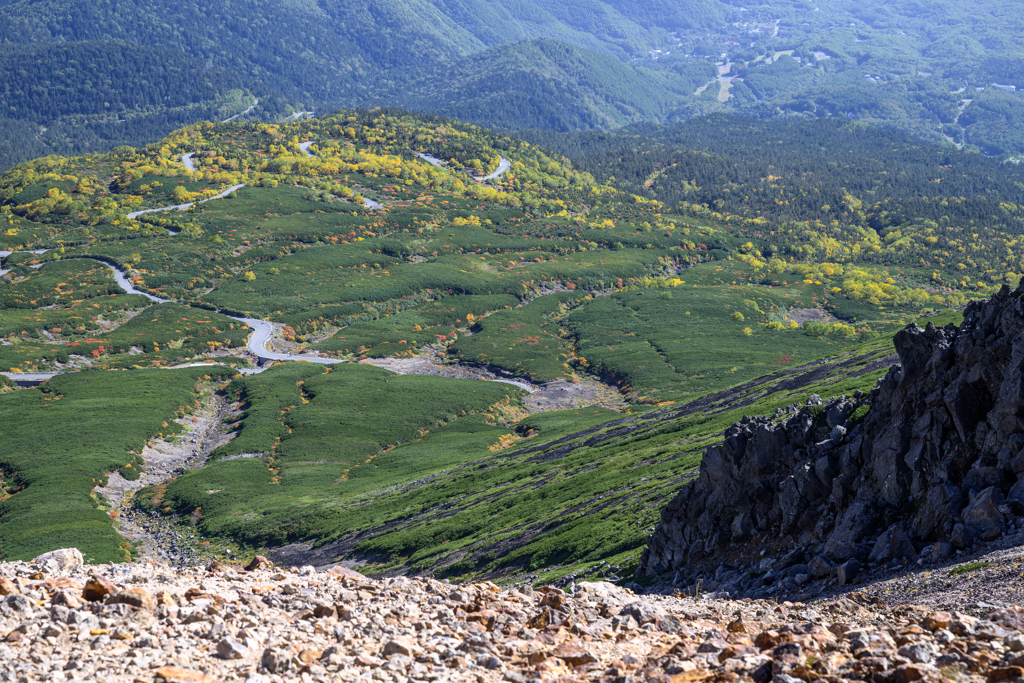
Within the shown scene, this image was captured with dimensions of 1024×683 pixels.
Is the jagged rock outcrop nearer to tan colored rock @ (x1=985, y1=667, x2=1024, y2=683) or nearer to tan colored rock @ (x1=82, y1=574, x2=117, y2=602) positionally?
tan colored rock @ (x1=985, y1=667, x2=1024, y2=683)

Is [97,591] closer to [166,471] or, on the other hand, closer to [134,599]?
[134,599]

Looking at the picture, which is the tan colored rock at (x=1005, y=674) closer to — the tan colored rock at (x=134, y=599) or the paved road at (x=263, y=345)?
the tan colored rock at (x=134, y=599)

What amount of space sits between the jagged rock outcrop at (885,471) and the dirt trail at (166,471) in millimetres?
54232

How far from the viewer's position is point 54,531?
69750 millimetres

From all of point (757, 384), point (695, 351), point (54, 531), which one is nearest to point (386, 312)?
point (695, 351)

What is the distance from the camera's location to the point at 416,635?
17.9 meters

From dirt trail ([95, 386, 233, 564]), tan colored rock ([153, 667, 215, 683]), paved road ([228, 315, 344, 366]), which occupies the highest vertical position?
tan colored rock ([153, 667, 215, 683])

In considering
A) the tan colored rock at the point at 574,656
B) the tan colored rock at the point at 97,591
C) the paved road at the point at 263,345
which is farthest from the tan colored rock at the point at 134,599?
the paved road at the point at 263,345

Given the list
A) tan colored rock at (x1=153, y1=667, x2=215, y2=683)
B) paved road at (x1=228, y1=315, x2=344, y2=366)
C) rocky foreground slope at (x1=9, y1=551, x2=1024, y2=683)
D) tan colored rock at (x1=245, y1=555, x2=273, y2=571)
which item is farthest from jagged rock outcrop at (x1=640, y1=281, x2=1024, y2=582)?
paved road at (x1=228, y1=315, x2=344, y2=366)

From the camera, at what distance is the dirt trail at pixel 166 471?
242ft

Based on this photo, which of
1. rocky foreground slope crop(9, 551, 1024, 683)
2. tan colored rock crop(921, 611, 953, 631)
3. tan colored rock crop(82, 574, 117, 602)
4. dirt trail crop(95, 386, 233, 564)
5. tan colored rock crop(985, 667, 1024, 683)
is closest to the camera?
tan colored rock crop(985, 667, 1024, 683)

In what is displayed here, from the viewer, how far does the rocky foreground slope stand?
1491 centimetres

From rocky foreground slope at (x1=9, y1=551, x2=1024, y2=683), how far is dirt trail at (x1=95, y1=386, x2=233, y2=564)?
56.7m

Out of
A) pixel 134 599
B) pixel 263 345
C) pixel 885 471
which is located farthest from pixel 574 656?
pixel 263 345
